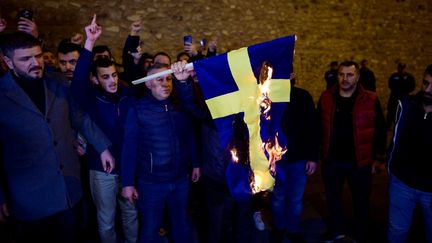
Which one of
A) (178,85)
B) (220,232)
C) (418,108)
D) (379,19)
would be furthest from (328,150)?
(379,19)

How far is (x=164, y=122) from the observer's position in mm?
2965

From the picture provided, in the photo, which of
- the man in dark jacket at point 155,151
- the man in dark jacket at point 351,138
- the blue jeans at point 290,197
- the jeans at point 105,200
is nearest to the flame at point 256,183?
Answer: the man in dark jacket at point 155,151

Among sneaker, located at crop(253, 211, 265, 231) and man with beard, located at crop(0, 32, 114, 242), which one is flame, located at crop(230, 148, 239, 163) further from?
sneaker, located at crop(253, 211, 265, 231)

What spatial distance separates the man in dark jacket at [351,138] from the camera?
3.36 meters

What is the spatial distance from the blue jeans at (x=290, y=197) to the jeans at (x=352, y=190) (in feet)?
0.88

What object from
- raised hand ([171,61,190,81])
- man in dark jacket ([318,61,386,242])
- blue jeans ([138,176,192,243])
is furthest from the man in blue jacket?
man in dark jacket ([318,61,386,242])

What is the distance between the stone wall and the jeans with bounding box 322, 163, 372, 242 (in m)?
5.01

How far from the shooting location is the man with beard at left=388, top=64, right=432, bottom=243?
9.45ft

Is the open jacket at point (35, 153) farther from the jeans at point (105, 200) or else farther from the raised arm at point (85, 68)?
the jeans at point (105, 200)

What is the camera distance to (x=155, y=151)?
117 inches

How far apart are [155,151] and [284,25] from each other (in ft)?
23.0

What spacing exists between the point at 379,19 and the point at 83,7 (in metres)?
8.14

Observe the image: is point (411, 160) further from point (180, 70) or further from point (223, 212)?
point (180, 70)

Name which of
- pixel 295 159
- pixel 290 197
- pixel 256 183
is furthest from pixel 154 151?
pixel 290 197
